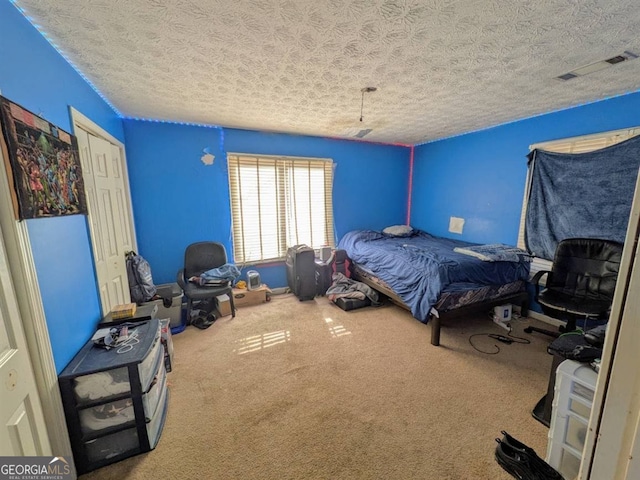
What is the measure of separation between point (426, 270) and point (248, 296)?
230cm

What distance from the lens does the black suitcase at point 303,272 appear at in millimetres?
3699


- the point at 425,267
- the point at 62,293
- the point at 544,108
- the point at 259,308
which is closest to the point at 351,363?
the point at 425,267

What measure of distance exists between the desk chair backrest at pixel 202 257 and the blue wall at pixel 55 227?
137 centimetres

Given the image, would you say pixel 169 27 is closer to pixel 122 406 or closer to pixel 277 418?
pixel 122 406

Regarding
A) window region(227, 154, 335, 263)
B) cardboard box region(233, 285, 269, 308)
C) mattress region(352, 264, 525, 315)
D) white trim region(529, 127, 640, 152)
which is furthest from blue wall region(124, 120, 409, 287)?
white trim region(529, 127, 640, 152)

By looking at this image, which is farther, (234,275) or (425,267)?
(234,275)

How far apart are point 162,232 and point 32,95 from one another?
2.12 metres

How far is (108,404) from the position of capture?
1453mm

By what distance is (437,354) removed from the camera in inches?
95.3

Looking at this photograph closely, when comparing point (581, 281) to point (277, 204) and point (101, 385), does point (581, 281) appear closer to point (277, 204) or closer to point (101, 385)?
point (277, 204)

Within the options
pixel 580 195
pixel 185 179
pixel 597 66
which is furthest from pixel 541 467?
pixel 185 179

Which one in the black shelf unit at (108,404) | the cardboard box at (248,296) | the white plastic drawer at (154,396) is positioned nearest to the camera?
the black shelf unit at (108,404)

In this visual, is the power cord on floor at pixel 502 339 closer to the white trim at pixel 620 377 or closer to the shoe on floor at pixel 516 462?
the shoe on floor at pixel 516 462

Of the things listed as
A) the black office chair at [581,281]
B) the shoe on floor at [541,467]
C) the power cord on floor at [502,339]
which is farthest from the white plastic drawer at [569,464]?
the black office chair at [581,281]
